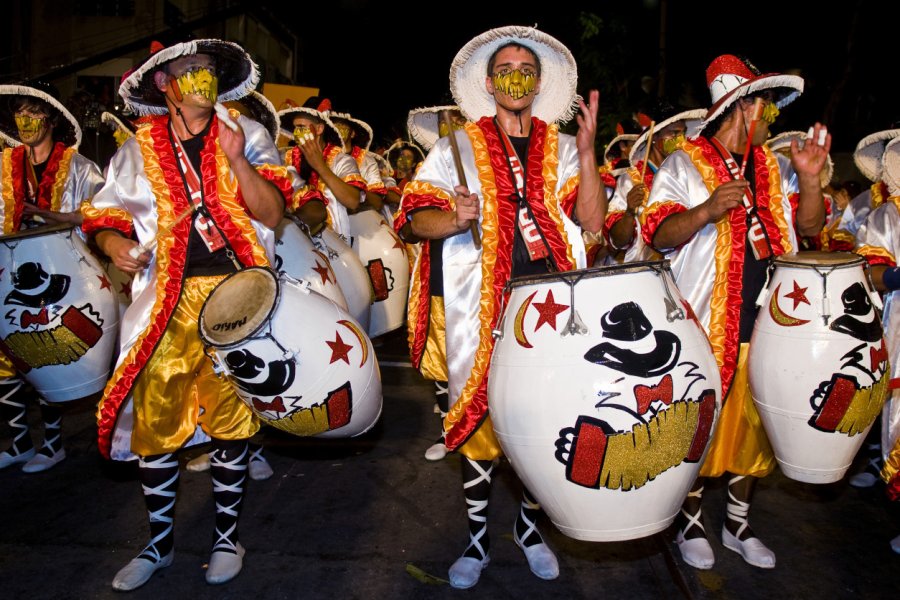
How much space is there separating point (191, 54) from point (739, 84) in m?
2.23

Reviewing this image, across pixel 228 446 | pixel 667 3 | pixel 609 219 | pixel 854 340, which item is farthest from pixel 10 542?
pixel 667 3

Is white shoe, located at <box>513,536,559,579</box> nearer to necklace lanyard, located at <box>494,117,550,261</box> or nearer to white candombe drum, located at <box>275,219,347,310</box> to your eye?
necklace lanyard, located at <box>494,117,550,261</box>

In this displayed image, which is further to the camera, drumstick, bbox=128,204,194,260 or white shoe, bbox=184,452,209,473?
white shoe, bbox=184,452,209,473

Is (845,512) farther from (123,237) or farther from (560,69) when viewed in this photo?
(123,237)

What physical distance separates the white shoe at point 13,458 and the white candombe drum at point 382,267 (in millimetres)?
2280

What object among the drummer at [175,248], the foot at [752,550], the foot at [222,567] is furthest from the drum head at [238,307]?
the foot at [752,550]

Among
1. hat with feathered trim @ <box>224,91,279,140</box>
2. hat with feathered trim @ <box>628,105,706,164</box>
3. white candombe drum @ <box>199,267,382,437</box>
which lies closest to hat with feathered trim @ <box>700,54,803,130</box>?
hat with feathered trim @ <box>628,105,706,164</box>

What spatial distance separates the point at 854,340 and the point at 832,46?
11.5 metres

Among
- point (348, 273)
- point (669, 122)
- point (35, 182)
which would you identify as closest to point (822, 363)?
point (669, 122)

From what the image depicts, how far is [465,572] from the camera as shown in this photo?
2996 mm

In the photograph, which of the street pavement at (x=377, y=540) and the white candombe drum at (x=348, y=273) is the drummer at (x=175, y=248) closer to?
the street pavement at (x=377, y=540)

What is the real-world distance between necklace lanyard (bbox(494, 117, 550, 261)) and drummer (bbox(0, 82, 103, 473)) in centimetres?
268

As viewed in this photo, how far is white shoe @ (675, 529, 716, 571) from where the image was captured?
3.14 m

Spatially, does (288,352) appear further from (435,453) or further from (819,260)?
(435,453)
